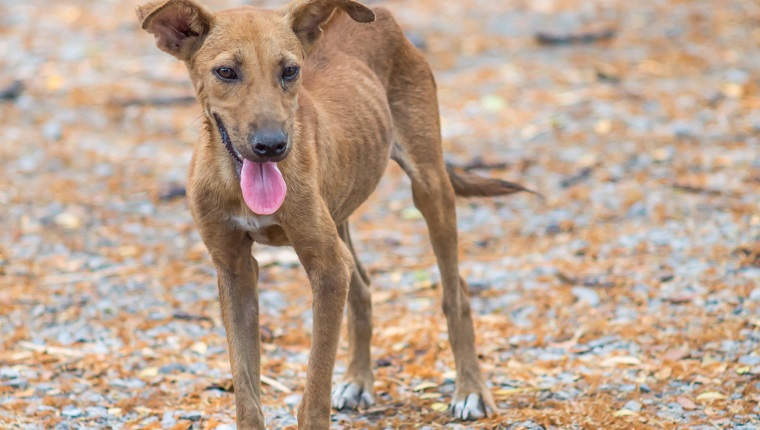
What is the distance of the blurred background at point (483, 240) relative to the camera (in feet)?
19.6

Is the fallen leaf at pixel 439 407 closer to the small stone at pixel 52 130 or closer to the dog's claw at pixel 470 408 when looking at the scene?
the dog's claw at pixel 470 408

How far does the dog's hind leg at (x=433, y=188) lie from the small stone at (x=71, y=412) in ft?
6.91

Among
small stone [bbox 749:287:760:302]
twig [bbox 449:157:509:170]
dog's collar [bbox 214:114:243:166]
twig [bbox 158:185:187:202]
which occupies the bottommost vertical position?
twig [bbox 449:157:509:170]

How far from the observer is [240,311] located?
196 inches

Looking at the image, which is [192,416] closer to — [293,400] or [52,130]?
[293,400]

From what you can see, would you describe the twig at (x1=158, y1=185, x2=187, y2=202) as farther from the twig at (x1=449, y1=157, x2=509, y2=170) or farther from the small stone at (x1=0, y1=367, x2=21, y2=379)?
the small stone at (x1=0, y1=367, x2=21, y2=379)

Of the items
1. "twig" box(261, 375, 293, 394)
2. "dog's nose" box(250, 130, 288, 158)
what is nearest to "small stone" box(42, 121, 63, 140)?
"twig" box(261, 375, 293, 394)

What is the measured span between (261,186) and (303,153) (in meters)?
0.41

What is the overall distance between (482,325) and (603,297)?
Result: 93cm

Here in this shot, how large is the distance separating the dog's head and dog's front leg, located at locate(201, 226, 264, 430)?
1.50 ft

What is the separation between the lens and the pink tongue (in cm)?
445

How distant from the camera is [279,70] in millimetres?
4523

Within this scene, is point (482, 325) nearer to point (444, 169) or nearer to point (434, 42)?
point (444, 169)

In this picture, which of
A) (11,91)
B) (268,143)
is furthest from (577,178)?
(11,91)
